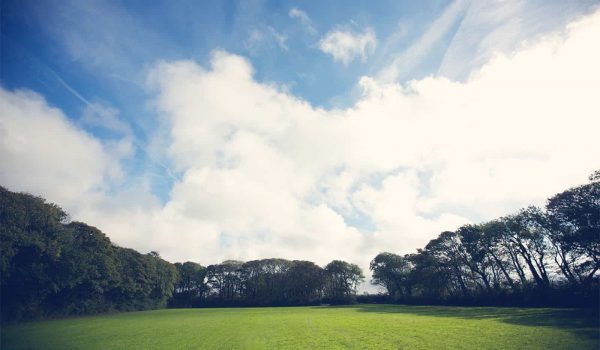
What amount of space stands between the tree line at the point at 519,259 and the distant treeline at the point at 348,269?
18cm

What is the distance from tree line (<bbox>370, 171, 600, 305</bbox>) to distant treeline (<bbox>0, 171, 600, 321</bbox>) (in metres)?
0.18

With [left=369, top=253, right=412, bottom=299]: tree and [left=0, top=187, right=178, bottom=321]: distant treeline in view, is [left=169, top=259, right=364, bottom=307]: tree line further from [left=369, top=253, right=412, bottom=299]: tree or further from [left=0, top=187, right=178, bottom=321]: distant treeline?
[left=0, top=187, right=178, bottom=321]: distant treeline

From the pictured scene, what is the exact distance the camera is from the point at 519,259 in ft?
178

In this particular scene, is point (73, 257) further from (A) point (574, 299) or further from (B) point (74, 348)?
(A) point (574, 299)

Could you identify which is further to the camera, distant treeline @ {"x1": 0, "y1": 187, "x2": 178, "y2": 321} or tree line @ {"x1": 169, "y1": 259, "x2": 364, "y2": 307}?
tree line @ {"x1": 169, "y1": 259, "x2": 364, "y2": 307}

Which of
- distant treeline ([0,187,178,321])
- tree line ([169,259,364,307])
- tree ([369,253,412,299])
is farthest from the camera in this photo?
tree line ([169,259,364,307])

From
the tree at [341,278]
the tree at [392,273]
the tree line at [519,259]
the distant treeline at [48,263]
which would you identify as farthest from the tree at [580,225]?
the distant treeline at [48,263]

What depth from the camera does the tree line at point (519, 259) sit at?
36594 millimetres

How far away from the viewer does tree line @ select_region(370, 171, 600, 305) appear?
1441 inches

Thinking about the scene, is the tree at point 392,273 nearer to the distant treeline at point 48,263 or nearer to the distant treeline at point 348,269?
the distant treeline at point 348,269

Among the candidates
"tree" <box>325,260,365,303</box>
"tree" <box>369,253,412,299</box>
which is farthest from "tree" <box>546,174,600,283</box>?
"tree" <box>325,260,365,303</box>

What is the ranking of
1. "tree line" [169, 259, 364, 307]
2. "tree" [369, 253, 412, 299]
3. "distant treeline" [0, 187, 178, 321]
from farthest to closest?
"tree line" [169, 259, 364, 307], "tree" [369, 253, 412, 299], "distant treeline" [0, 187, 178, 321]

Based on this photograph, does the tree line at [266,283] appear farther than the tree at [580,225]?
Yes

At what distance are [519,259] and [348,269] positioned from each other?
179ft
